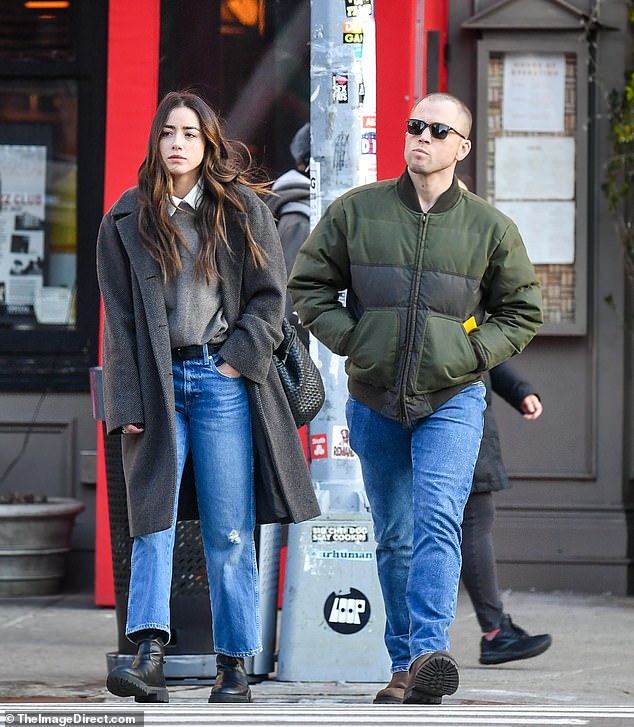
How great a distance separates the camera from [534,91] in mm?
8062

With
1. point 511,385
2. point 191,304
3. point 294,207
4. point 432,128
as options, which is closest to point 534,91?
point 294,207

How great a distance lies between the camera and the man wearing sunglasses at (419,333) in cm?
452

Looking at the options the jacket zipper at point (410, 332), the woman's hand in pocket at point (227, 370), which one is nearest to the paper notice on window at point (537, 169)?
the jacket zipper at point (410, 332)

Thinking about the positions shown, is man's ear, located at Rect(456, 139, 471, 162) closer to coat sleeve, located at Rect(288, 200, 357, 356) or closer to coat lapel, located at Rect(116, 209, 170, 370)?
coat sleeve, located at Rect(288, 200, 357, 356)

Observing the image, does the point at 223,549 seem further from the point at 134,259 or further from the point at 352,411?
the point at 134,259

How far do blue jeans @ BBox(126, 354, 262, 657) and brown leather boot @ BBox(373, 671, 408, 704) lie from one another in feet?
1.39

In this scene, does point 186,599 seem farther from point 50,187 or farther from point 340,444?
point 50,187

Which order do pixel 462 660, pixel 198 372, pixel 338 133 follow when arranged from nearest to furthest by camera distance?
pixel 198 372
pixel 338 133
pixel 462 660

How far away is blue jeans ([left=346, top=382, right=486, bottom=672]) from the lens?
448 cm

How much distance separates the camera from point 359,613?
18.0 feet

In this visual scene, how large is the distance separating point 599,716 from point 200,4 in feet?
14.6

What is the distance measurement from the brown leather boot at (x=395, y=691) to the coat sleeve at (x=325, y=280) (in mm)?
1030

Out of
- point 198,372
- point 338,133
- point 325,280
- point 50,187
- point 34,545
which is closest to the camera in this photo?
point 198,372

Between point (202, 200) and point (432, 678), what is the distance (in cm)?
168
